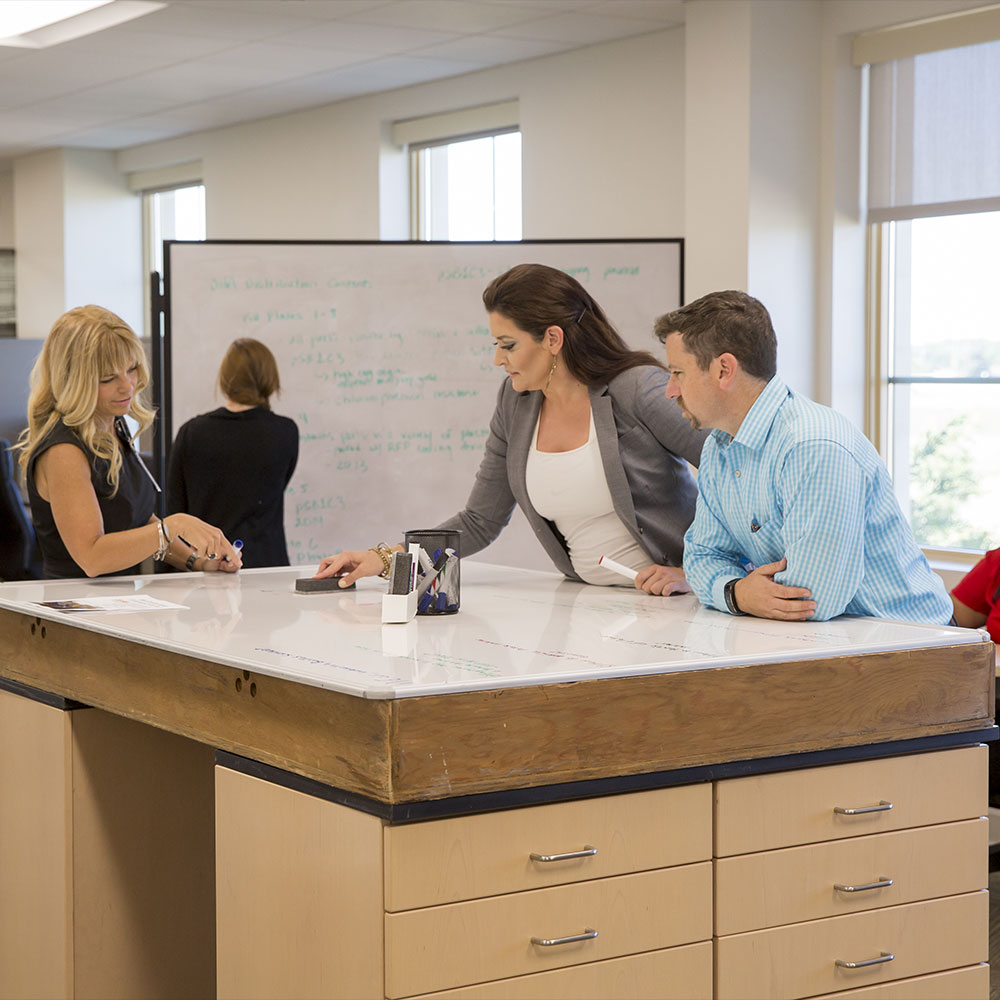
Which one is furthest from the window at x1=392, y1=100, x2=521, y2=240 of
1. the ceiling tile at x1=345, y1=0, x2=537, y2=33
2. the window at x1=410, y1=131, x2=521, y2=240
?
the ceiling tile at x1=345, y1=0, x2=537, y2=33

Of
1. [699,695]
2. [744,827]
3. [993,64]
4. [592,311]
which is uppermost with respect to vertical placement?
[993,64]

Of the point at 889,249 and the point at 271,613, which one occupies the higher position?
the point at 889,249

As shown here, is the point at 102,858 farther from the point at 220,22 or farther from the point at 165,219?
the point at 165,219

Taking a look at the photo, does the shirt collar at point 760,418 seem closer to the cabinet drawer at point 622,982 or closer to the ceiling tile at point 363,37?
the cabinet drawer at point 622,982

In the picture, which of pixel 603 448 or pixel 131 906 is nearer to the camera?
pixel 131 906

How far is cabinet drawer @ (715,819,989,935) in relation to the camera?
1862mm

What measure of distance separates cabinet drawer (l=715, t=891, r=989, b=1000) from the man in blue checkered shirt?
46 cm

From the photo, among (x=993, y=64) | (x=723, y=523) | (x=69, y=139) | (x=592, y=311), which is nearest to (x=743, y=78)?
(x=993, y=64)

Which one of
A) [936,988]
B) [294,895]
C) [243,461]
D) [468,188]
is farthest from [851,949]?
[468,188]

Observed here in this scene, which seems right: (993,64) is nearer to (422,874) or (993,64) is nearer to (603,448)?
(603,448)

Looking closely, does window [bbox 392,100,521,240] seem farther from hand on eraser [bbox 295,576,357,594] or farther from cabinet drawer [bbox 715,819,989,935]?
cabinet drawer [bbox 715,819,989,935]

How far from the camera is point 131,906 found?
97.4 inches

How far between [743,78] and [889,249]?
82 cm

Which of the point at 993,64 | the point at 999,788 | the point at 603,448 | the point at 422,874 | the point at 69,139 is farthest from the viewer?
the point at 69,139
